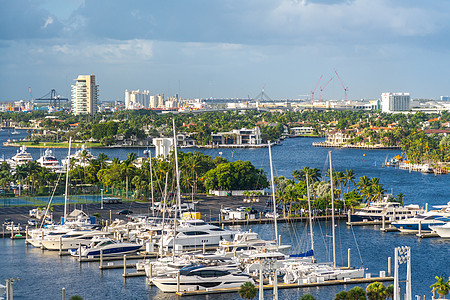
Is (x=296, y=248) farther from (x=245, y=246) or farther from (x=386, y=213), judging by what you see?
(x=386, y=213)

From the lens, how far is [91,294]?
38906 millimetres

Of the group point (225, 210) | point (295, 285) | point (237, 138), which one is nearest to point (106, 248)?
point (295, 285)

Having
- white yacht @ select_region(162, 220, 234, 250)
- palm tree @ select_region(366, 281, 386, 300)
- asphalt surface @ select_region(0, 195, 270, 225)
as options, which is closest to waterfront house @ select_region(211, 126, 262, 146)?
asphalt surface @ select_region(0, 195, 270, 225)

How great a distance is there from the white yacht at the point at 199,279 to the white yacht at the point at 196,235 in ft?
29.1

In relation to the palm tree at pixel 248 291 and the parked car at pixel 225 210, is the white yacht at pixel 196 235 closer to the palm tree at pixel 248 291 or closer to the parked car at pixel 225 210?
the parked car at pixel 225 210

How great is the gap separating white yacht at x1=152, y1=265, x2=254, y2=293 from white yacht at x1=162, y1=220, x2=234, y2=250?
8.88 metres

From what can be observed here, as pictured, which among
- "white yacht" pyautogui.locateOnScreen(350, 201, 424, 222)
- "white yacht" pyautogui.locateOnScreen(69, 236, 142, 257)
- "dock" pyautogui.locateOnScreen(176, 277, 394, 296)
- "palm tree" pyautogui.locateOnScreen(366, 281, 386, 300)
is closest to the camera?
"palm tree" pyautogui.locateOnScreen(366, 281, 386, 300)

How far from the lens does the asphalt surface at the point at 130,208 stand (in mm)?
59969

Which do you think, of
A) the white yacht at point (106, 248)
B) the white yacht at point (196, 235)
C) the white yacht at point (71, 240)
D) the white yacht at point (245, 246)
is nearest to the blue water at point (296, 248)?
the white yacht at point (71, 240)

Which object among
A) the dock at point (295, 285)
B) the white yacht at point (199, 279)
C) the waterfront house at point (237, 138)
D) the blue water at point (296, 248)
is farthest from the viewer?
the waterfront house at point (237, 138)

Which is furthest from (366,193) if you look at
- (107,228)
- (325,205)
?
(107,228)

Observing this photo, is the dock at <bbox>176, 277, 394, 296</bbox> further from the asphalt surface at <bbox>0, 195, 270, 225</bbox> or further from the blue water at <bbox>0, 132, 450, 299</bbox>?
the asphalt surface at <bbox>0, 195, 270, 225</bbox>

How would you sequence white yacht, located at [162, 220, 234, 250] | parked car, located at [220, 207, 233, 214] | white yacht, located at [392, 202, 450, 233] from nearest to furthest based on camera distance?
white yacht, located at [162, 220, 234, 250], white yacht, located at [392, 202, 450, 233], parked car, located at [220, 207, 233, 214]

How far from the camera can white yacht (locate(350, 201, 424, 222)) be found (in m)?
59.8
